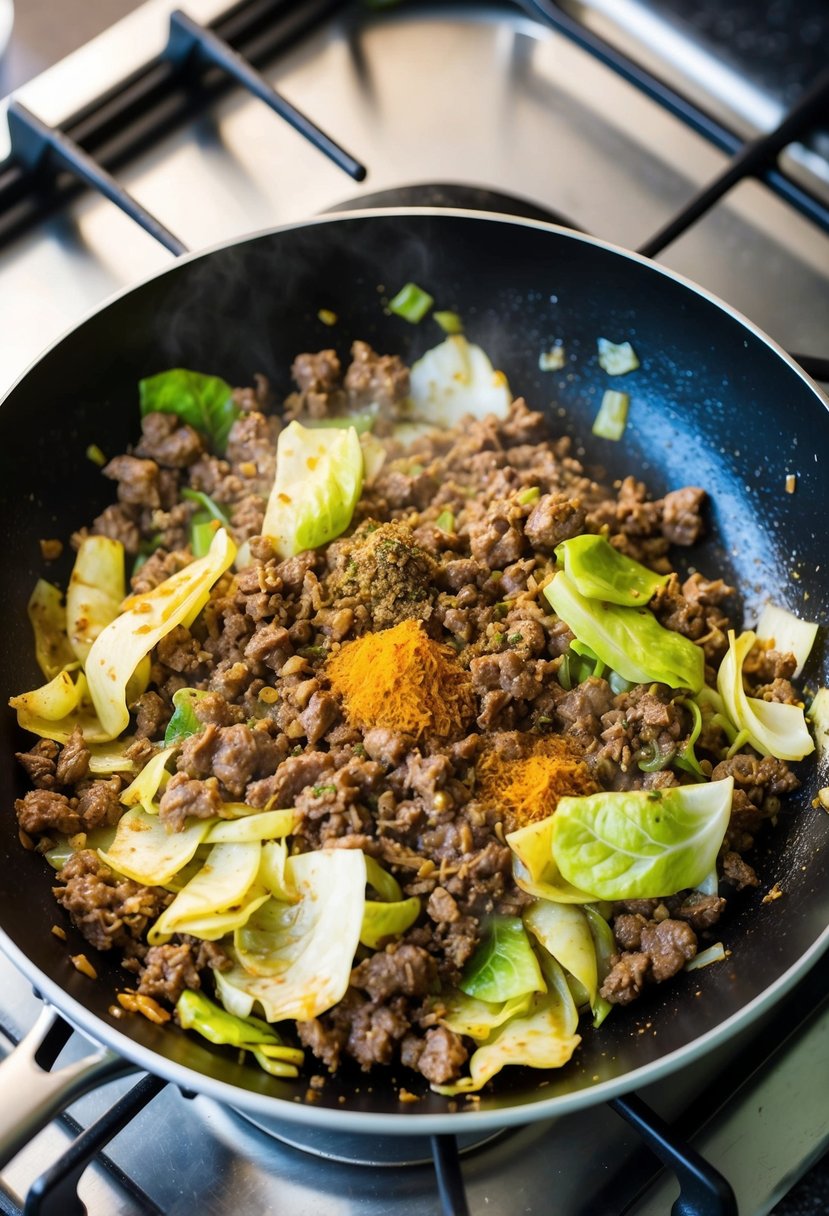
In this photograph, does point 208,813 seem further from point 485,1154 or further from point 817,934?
point 817,934

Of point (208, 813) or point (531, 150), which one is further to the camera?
point (531, 150)

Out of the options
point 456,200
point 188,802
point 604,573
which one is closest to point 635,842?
point 604,573

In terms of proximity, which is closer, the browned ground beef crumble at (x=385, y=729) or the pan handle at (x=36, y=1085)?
the pan handle at (x=36, y=1085)

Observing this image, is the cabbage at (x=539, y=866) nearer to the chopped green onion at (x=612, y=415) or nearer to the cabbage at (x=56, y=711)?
the cabbage at (x=56, y=711)

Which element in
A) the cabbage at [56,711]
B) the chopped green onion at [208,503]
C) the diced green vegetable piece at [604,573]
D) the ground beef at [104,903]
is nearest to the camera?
the ground beef at [104,903]

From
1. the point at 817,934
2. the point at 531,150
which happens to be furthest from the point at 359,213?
the point at 817,934

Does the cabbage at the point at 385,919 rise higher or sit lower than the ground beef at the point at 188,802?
lower

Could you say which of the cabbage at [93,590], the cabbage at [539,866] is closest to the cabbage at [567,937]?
the cabbage at [539,866]
